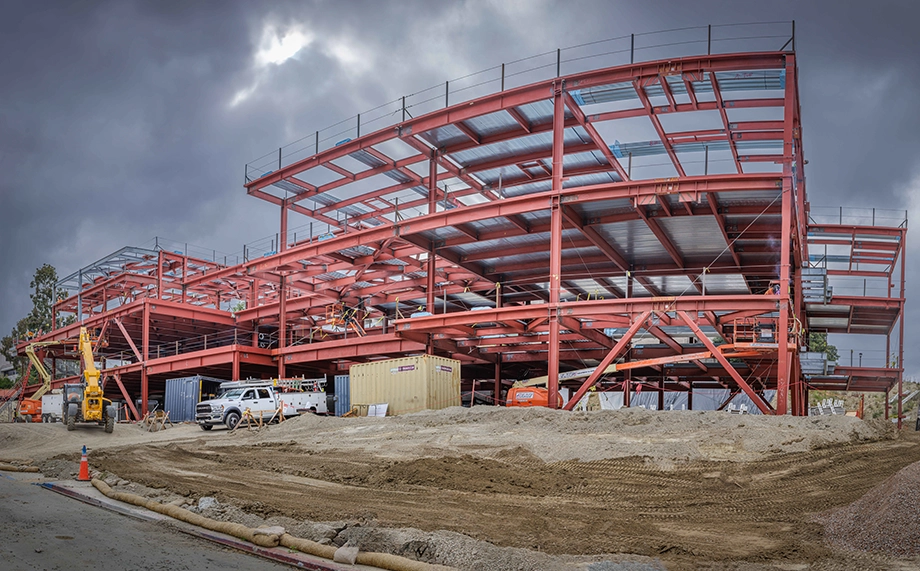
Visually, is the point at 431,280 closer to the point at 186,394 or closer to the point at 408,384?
the point at 408,384

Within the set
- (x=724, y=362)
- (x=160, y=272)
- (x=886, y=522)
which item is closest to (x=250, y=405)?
(x=724, y=362)

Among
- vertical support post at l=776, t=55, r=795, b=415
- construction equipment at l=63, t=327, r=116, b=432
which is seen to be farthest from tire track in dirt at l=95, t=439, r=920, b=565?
construction equipment at l=63, t=327, r=116, b=432

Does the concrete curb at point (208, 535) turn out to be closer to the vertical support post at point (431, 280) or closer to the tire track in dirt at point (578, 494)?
the tire track in dirt at point (578, 494)

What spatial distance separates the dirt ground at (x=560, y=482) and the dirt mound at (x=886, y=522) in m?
0.22

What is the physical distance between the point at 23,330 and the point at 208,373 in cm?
4480

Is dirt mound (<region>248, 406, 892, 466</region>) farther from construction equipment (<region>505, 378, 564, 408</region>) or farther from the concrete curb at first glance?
the concrete curb

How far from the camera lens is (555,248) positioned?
28203 mm

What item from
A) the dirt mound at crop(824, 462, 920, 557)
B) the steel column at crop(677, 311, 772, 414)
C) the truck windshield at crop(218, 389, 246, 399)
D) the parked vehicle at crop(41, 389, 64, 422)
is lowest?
the parked vehicle at crop(41, 389, 64, 422)

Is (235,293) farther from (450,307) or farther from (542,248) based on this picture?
(542,248)

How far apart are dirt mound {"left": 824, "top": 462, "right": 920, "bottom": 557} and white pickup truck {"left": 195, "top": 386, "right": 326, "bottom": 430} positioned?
25.5 meters

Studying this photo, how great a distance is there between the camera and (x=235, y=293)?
62.8 metres

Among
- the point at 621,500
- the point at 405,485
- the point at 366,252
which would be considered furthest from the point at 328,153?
the point at 621,500

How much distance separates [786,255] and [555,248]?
8009mm

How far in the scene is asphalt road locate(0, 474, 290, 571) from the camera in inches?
374
